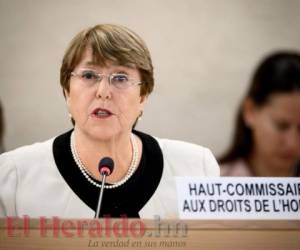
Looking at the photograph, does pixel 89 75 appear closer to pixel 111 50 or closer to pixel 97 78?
pixel 97 78

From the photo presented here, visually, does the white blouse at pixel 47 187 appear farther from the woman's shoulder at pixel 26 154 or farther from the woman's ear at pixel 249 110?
the woman's ear at pixel 249 110

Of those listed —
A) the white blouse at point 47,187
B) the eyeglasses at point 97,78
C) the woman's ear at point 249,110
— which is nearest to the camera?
the white blouse at point 47,187

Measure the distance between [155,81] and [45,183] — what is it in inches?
33.3

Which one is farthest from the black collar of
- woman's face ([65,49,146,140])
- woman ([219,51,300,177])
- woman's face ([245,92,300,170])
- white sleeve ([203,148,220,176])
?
woman's face ([245,92,300,170])

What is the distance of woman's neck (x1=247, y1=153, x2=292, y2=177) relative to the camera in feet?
9.55

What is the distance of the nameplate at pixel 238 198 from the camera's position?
209 cm

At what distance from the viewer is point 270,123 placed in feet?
9.59

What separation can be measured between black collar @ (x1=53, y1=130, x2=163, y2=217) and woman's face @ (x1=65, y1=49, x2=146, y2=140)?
0.16 meters

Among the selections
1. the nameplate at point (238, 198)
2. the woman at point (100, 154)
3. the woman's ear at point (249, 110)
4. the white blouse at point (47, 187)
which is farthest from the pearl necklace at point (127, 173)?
the woman's ear at point (249, 110)

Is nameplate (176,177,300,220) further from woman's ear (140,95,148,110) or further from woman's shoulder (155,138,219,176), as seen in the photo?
woman's ear (140,95,148,110)

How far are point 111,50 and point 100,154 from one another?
55 cm

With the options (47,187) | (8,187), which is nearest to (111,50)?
(47,187)

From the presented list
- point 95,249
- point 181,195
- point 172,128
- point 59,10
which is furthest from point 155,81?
point 95,249

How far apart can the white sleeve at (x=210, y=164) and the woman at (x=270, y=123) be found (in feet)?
0.34
